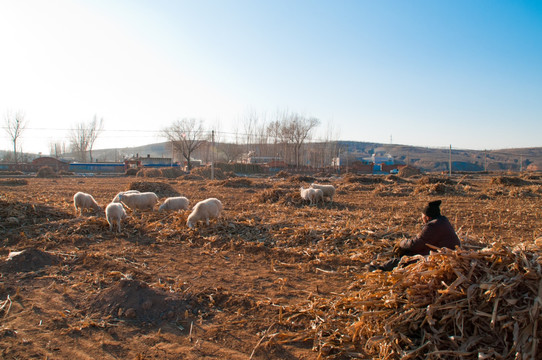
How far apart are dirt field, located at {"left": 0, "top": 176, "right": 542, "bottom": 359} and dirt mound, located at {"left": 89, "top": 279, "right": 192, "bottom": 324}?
0.7 inches

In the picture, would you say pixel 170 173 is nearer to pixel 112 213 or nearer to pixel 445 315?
pixel 112 213

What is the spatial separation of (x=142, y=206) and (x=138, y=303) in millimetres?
8005

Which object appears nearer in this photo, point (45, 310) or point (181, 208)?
point (45, 310)

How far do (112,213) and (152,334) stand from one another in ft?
18.9

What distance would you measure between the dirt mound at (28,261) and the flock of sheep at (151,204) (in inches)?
95.0

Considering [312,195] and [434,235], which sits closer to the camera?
[434,235]

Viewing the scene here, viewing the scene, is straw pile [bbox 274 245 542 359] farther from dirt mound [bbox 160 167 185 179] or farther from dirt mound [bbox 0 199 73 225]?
dirt mound [bbox 160 167 185 179]

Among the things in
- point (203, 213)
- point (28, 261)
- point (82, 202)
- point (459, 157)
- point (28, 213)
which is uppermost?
point (459, 157)

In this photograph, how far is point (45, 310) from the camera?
446cm

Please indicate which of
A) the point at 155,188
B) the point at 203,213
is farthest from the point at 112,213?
the point at 155,188

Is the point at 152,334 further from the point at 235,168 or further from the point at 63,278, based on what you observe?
the point at 235,168

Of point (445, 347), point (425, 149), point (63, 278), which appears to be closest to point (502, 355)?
point (445, 347)

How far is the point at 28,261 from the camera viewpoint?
5.98m

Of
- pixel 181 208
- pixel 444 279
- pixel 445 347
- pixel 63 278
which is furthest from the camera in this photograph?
pixel 181 208
